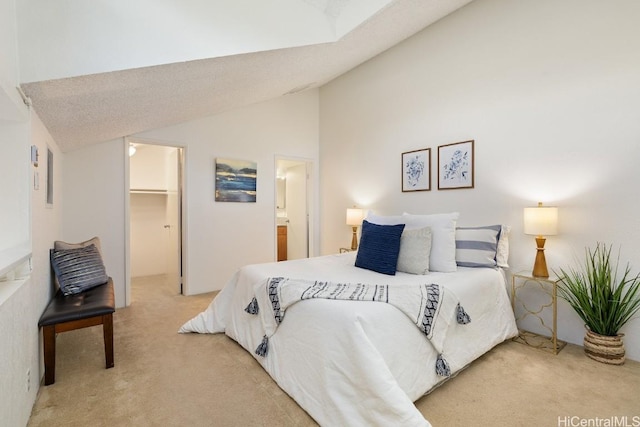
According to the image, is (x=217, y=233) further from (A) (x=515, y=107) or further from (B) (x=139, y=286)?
(A) (x=515, y=107)

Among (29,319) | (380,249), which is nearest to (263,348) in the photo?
(380,249)

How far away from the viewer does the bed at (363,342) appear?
140 centimetres

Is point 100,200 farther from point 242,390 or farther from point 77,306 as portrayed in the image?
point 242,390

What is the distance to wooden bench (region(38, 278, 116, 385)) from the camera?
6.19ft

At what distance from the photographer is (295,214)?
561 cm

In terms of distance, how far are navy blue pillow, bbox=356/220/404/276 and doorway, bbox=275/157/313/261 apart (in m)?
2.28

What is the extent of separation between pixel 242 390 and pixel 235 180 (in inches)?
116

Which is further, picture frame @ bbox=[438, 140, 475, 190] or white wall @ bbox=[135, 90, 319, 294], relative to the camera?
white wall @ bbox=[135, 90, 319, 294]

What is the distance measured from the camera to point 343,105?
4.61 metres

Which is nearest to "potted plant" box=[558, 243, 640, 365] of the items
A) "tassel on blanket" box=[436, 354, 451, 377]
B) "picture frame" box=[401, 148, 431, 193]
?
"tassel on blanket" box=[436, 354, 451, 377]

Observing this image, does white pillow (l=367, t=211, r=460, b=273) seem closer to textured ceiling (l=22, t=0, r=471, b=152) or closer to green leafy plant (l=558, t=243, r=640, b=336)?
green leafy plant (l=558, t=243, r=640, b=336)

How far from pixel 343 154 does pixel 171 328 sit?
3.21m

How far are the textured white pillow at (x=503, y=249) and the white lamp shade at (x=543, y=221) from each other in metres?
0.23

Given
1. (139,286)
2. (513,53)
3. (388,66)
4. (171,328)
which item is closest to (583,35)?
(513,53)
